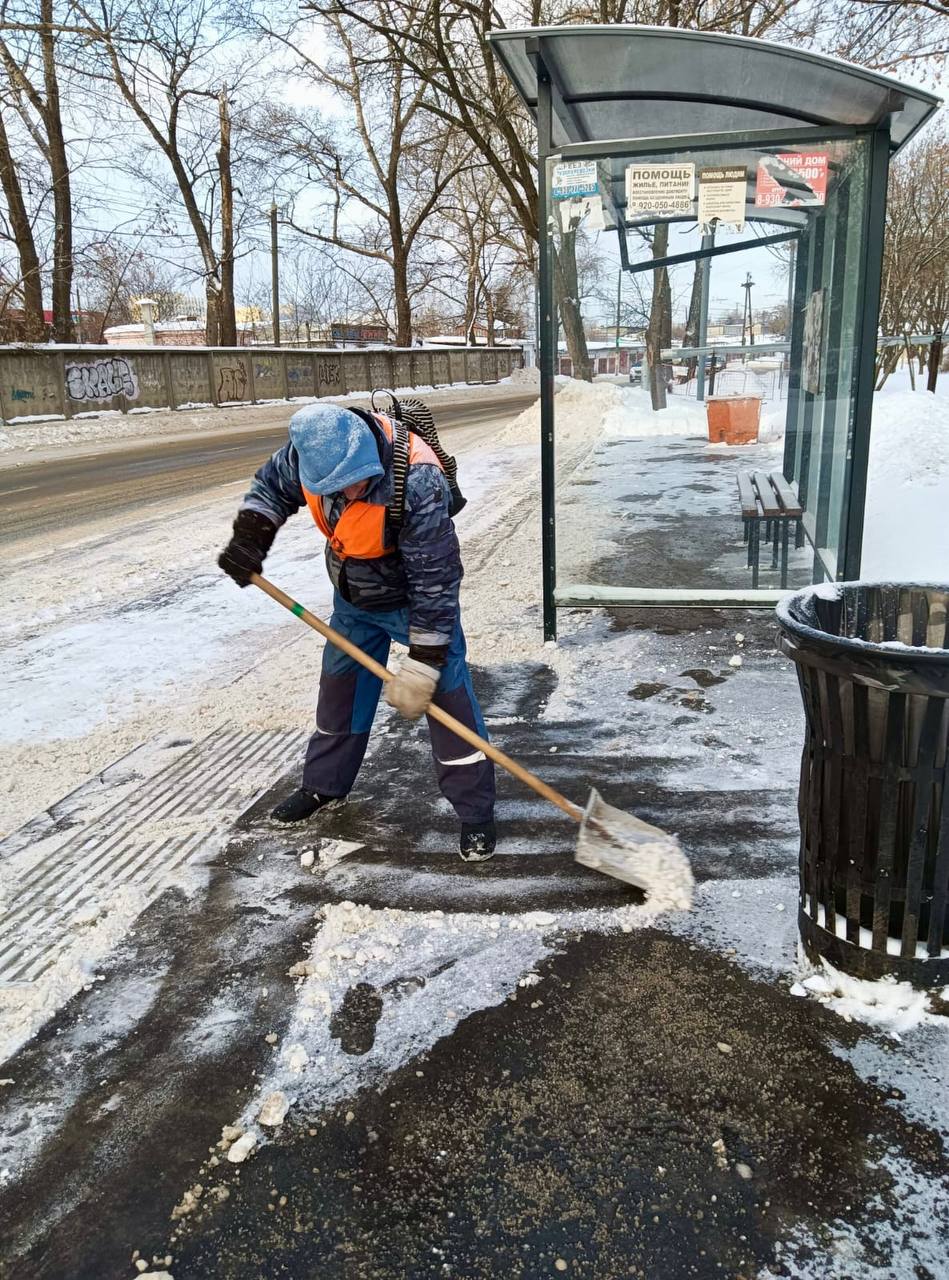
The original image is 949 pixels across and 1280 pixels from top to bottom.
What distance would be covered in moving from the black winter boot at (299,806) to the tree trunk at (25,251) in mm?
22674

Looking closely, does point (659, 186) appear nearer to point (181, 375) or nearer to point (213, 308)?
point (181, 375)

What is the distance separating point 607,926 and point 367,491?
1480 mm

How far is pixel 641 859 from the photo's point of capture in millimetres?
2865

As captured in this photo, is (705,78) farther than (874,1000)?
Yes

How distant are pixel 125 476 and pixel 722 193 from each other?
11017 mm

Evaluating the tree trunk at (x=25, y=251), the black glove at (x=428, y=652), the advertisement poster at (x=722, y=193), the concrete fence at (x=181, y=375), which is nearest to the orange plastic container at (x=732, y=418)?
the advertisement poster at (x=722, y=193)

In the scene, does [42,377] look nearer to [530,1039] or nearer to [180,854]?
[180,854]

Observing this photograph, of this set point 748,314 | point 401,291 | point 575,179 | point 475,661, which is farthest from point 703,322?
point 401,291

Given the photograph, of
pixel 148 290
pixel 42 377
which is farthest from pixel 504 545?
pixel 148 290

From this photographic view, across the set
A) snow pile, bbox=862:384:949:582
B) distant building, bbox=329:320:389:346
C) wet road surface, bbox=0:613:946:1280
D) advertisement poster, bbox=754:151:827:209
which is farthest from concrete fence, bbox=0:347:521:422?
wet road surface, bbox=0:613:946:1280

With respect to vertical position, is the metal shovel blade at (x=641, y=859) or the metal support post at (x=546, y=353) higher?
the metal support post at (x=546, y=353)

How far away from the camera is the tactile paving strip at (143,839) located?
279 cm

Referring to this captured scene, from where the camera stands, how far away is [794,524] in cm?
631

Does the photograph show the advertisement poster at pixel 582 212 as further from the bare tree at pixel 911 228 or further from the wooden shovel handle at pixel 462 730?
the bare tree at pixel 911 228
